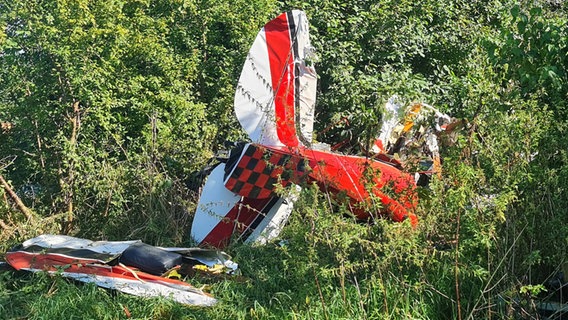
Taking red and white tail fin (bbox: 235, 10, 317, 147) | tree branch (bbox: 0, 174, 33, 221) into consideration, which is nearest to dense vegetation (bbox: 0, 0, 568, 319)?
tree branch (bbox: 0, 174, 33, 221)

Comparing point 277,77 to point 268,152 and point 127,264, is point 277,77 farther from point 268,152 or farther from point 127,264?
point 127,264

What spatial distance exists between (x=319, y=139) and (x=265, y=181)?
5.60ft

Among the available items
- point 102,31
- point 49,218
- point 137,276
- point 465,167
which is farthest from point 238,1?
point 465,167

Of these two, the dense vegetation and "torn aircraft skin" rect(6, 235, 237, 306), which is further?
"torn aircraft skin" rect(6, 235, 237, 306)

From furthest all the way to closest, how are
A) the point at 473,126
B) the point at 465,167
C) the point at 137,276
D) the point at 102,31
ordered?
the point at 102,31 → the point at 137,276 → the point at 473,126 → the point at 465,167

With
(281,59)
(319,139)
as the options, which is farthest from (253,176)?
(319,139)

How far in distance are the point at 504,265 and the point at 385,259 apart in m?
0.76

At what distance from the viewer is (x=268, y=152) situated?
16.2 feet

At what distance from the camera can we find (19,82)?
22.5ft

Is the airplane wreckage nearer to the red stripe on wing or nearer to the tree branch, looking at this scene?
the red stripe on wing

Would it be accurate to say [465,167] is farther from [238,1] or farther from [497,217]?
[238,1]

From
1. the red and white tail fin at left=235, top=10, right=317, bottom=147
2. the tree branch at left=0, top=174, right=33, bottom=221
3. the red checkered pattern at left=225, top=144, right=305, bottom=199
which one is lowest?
the tree branch at left=0, top=174, right=33, bottom=221

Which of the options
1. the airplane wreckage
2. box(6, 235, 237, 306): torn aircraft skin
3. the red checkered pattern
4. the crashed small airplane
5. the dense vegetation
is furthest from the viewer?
the red checkered pattern

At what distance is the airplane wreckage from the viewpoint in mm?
4387
